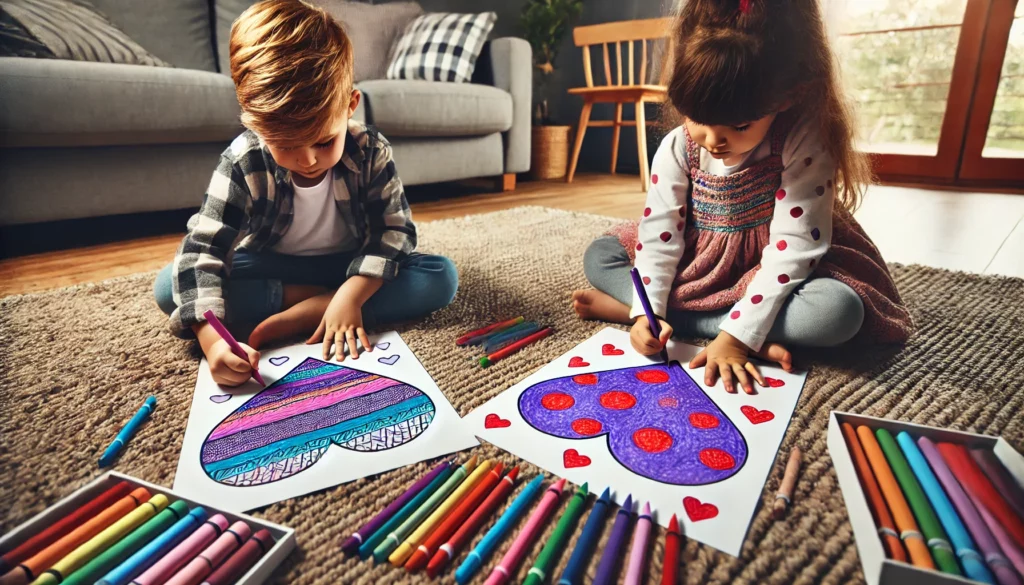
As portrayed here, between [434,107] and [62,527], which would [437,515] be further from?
[434,107]

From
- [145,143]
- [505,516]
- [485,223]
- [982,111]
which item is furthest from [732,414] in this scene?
[982,111]

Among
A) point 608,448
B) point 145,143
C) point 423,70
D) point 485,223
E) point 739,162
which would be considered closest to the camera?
point 608,448

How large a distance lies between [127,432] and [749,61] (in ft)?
2.24

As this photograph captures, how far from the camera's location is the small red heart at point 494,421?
1.84 feet

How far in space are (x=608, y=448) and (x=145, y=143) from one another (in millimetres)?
1341

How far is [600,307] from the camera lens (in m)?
0.84

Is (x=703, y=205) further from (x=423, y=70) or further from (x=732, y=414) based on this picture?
(x=423, y=70)

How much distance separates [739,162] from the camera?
2.34 feet

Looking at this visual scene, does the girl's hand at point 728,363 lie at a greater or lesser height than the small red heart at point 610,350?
greater

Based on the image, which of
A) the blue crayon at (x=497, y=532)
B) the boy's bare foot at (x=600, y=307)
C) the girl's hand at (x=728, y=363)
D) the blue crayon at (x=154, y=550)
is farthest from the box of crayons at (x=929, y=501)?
the blue crayon at (x=154, y=550)

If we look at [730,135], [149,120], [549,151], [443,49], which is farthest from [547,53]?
[730,135]

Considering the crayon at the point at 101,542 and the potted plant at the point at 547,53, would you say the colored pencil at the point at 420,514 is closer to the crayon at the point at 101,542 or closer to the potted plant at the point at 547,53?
the crayon at the point at 101,542

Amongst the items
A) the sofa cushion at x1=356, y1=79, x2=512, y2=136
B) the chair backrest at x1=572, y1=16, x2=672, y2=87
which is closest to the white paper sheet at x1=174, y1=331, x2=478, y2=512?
the sofa cushion at x1=356, y1=79, x2=512, y2=136

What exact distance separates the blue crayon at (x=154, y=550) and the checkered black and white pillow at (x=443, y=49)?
5.82 ft
